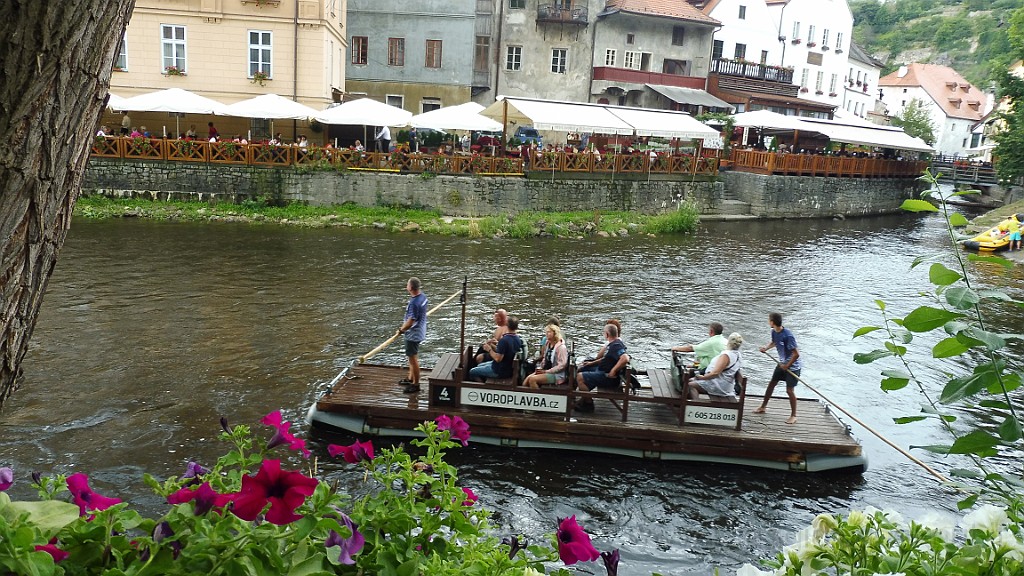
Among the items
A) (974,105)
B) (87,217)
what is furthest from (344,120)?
(974,105)

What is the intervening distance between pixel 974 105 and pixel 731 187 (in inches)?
2421

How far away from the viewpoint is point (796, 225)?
32.2 meters

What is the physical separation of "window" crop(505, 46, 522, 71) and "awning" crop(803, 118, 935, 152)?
49.2ft

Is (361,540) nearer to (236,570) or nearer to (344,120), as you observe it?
(236,570)

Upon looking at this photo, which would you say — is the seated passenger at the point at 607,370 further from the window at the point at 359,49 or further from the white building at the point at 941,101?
the white building at the point at 941,101

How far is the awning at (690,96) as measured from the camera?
42.7 metres

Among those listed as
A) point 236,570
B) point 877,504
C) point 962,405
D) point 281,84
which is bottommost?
point 877,504

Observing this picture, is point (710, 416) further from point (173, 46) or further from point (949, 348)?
point (173, 46)

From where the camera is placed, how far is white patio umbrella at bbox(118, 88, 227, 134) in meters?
25.6

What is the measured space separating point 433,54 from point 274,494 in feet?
127

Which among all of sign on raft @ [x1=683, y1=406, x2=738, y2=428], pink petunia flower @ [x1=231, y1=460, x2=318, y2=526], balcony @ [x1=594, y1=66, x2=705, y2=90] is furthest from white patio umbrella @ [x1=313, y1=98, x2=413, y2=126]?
pink petunia flower @ [x1=231, y1=460, x2=318, y2=526]

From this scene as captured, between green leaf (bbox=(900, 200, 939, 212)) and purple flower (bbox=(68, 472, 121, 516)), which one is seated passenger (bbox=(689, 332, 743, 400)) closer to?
green leaf (bbox=(900, 200, 939, 212))

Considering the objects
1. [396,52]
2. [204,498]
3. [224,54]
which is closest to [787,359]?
[204,498]

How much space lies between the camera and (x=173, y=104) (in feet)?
85.1
